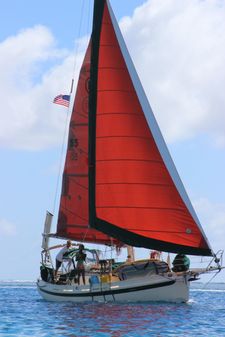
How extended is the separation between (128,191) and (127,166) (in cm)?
120

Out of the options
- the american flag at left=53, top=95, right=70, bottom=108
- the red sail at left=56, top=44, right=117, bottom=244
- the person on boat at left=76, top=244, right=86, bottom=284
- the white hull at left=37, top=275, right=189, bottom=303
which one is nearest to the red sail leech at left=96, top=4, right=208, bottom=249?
the white hull at left=37, top=275, right=189, bottom=303

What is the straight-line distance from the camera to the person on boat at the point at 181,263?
38.9 meters

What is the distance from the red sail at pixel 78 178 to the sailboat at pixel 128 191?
4739 millimetres

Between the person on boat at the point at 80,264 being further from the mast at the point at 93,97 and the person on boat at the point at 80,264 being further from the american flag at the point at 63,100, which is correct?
the american flag at the point at 63,100

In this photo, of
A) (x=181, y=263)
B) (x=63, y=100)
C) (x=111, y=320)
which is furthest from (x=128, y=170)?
(x=63, y=100)

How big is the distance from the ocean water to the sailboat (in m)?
1.34

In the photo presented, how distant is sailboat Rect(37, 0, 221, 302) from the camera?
38.2 meters

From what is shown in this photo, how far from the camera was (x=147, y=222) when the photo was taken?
38594 millimetres

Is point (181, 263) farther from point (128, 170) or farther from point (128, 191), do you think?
point (128, 170)

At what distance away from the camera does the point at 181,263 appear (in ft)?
128

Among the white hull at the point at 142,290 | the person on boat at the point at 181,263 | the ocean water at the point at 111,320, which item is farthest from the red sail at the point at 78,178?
the ocean water at the point at 111,320

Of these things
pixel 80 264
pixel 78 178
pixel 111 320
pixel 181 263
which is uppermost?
pixel 78 178

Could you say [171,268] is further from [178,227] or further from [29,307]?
[29,307]

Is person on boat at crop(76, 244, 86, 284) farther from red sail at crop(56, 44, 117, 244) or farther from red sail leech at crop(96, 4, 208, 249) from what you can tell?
red sail at crop(56, 44, 117, 244)
